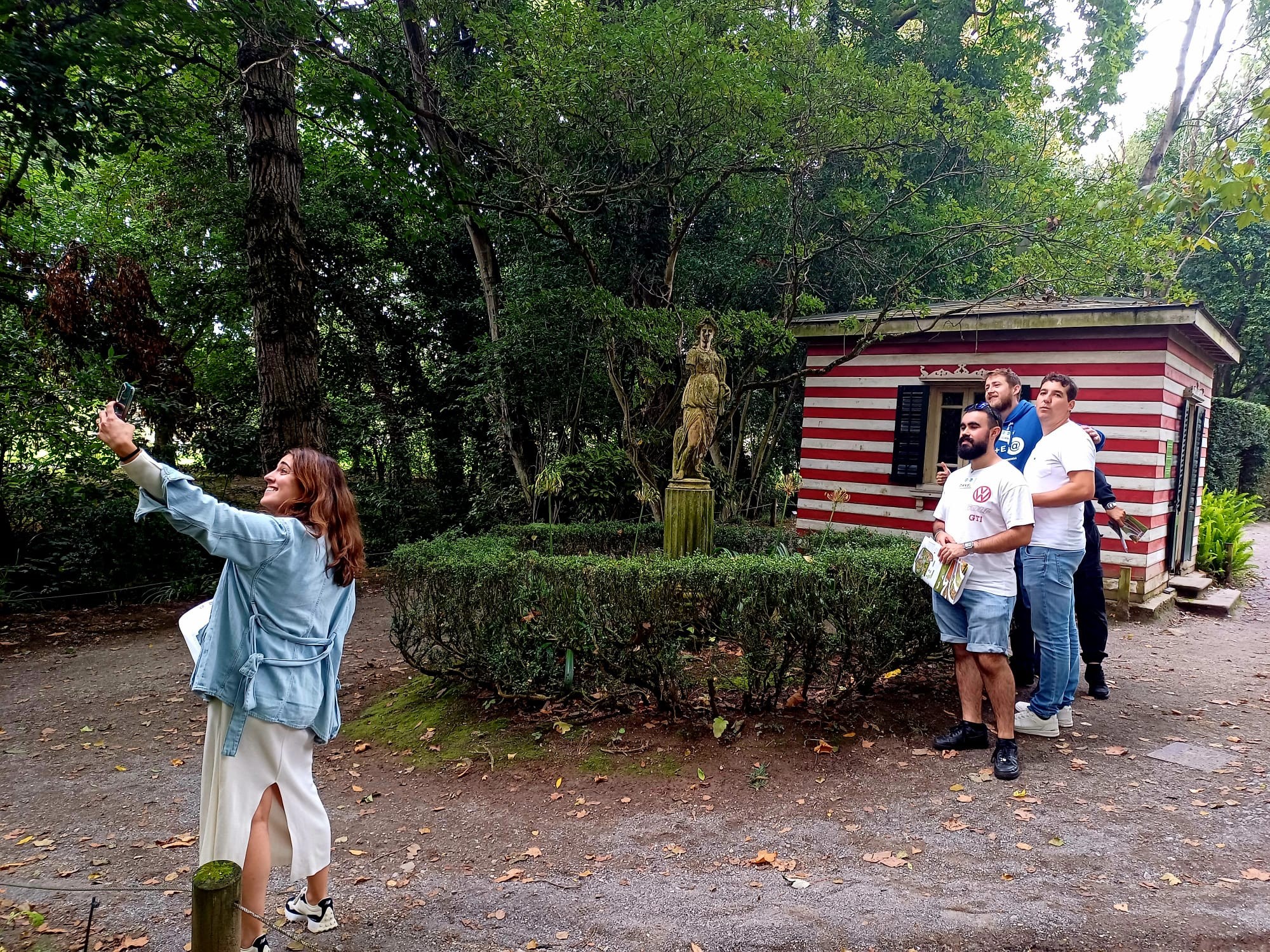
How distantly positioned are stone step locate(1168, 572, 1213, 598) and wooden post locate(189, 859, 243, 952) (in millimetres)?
12314

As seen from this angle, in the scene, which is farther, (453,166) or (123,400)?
(453,166)

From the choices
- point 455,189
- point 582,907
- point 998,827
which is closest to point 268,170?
point 455,189

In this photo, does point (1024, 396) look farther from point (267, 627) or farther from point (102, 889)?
point (102, 889)

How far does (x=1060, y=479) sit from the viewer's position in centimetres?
479

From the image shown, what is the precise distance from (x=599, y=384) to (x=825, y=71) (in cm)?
579

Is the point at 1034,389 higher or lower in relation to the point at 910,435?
higher

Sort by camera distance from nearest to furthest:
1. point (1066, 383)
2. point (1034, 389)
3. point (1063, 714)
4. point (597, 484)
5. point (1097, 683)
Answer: point (1066, 383) < point (1063, 714) < point (1097, 683) < point (1034, 389) < point (597, 484)

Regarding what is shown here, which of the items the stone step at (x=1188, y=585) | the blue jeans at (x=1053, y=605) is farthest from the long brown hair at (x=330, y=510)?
the stone step at (x=1188, y=585)

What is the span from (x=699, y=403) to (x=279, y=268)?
4398 mm

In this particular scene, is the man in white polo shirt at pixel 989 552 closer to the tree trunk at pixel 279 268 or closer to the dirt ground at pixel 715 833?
the dirt ground at pixel 715 833

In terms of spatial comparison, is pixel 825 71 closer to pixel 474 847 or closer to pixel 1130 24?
pixel 474 847

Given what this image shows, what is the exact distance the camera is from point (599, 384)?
1212 cm

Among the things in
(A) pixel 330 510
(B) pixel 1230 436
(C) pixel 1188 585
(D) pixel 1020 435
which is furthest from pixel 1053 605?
(B) pixel 1230 436

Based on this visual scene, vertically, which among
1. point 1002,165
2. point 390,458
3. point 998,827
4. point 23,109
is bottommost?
point 998,827
